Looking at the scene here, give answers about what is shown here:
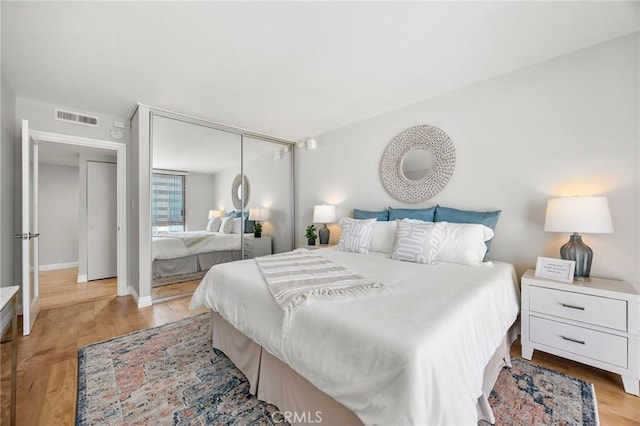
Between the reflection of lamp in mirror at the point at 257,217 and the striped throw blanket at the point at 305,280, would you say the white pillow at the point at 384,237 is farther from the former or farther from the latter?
the reflection of lamp in mirror at the point at 257,217

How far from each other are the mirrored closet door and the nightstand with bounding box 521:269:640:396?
3484 mm

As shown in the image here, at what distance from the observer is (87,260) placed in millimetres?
4348

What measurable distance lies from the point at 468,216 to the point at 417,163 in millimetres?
875

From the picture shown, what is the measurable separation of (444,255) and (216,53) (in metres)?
2.58

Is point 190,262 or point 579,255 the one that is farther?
point 190,262

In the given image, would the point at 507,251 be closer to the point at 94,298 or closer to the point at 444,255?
the point at 444,255

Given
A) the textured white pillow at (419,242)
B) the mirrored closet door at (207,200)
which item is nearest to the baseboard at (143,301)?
the mirrored closet door at (207,200)

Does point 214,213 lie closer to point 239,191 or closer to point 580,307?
point 239,191

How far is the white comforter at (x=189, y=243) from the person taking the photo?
3.36 metres

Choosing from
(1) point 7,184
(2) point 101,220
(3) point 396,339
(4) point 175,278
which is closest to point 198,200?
(4) point 175,278

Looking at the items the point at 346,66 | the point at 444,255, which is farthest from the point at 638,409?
the point at 346,66

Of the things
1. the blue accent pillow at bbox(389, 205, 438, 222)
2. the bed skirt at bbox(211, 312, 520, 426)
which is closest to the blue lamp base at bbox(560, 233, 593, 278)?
the bed skirt at bbox(211, 312, 520, 426)

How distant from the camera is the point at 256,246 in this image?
4.31m

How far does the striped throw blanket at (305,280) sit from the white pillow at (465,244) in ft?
3.21
